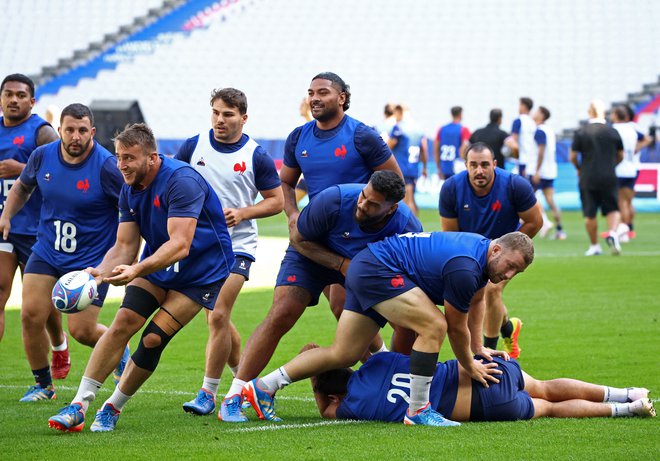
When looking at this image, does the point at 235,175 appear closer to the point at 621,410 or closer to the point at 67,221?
the point at 67,221

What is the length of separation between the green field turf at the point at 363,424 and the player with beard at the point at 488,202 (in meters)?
1.19

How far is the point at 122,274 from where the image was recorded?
6648 millimetres

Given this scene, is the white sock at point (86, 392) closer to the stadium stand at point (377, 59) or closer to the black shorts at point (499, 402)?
the black shorts at point (499, 402)

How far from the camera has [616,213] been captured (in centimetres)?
1917

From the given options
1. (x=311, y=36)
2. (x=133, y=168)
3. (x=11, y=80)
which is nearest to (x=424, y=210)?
(x=311, y=36)

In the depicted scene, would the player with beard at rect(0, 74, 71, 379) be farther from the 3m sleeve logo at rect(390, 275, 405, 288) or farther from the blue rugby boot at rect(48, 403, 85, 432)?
the 3m sleeve logo at rect(390, 275, 405, 288)

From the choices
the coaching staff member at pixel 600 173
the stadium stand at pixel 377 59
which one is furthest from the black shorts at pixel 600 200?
the stadium stand at pixel 377 59

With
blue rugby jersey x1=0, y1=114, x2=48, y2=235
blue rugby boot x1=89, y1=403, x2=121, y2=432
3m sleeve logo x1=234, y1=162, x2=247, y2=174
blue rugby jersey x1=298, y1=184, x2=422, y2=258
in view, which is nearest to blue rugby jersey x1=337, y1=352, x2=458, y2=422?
blue rugby jersey x1=298, y1=184, x2=422, y2=258

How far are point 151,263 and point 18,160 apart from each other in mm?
3044

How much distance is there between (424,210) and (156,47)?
16.9 m

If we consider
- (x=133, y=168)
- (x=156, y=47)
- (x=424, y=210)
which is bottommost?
(x=424, y=210)

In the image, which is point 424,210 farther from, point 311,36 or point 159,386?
point 159,386

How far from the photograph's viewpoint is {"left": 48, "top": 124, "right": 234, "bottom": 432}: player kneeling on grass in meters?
6.95

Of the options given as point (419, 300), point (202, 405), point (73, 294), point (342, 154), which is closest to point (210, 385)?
point (202, 405)
